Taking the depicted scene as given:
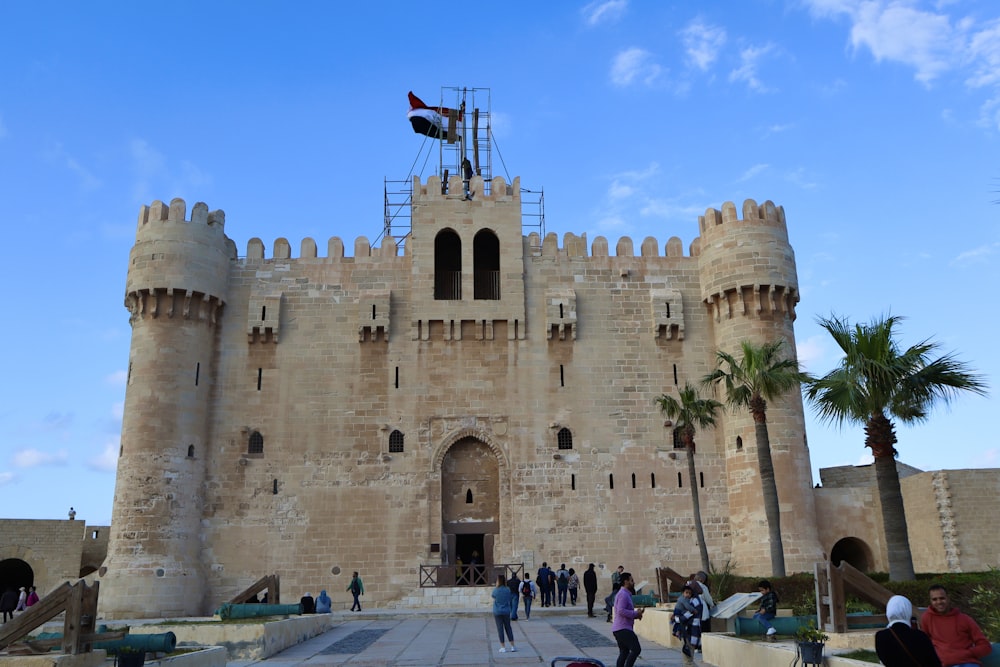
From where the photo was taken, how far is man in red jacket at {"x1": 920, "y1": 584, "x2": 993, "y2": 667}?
6891mm

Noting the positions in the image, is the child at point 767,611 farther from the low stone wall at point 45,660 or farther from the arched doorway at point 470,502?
the arched doorway at point 470,502

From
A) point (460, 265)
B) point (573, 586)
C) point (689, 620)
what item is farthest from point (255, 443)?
point (689, 620)

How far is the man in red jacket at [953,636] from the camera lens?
689 centimetres

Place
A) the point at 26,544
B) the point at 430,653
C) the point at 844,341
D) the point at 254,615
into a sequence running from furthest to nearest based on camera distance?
1. the point at 26,544
2. the point at 844,341
3. the point at 254,615
4. the point at 430,653

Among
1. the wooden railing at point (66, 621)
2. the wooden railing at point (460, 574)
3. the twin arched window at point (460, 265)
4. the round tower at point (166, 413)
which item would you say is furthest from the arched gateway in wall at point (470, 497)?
the wooden railing at point (66, 621)

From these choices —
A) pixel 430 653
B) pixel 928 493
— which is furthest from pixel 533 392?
pixel 430 653

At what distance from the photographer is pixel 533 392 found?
1076 inches

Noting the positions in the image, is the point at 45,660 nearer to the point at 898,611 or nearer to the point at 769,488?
the point at 898,611

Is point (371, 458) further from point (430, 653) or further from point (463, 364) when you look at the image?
point (430, 653)

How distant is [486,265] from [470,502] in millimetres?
8878

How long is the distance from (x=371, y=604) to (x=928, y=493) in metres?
17.2

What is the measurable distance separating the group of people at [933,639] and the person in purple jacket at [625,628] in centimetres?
309

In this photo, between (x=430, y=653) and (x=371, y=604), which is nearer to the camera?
(x=430, y=653)

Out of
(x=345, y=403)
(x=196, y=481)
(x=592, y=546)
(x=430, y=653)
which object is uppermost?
(x=345, y=403)
